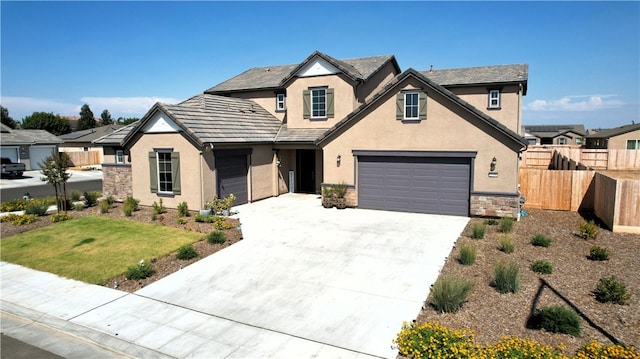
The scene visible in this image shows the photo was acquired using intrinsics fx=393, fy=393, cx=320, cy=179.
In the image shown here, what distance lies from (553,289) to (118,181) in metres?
19.5

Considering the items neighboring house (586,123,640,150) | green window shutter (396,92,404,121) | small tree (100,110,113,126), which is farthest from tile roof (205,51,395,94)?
small tree (100,110,113,126)

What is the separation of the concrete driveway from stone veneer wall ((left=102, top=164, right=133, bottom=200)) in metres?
8.48

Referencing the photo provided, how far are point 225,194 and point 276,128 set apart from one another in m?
5.74

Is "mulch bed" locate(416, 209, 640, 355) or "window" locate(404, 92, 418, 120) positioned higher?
"window" locate(404, 92, 418, 120)

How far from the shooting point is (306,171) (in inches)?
904

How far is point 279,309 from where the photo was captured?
841 cm

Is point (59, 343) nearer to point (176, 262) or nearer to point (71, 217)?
point (176, 262)

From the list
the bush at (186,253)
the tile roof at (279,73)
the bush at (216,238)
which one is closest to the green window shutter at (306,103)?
the tile roof at (279,73)

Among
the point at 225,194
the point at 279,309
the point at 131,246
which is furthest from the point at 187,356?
the point at 225,194

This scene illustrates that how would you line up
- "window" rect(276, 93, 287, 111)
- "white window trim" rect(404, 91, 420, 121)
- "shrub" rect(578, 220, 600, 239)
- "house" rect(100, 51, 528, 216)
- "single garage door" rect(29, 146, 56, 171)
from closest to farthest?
1. "shrub" rect(578, 220, 600, 239)
2. "house" rect(100, 51, 528, 216)
3. "white window trim" rect(404, 91, 420, 121)
4. "window" rect(276, 93, 287, 111)
5. "single garage door" rect(29, 146, 56, 171)

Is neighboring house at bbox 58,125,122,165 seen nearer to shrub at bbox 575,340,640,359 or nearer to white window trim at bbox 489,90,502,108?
white window trim at bbox 489,90,502,108

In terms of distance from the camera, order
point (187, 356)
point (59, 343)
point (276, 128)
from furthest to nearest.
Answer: point (276, 128)
point (59, 343)
point (187, 356)

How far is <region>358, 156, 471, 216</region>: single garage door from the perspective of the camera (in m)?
16.1

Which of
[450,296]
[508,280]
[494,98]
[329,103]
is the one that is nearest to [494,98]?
[494,98]
